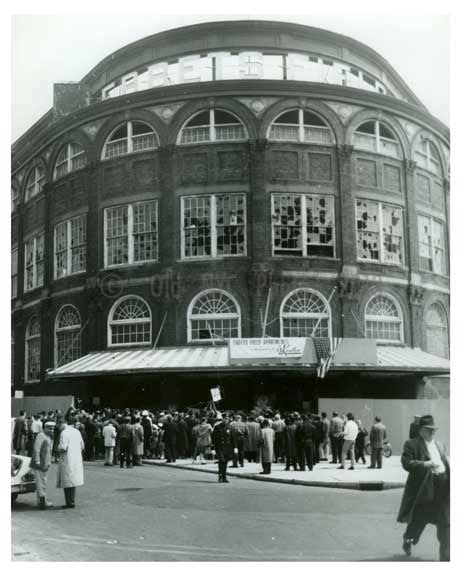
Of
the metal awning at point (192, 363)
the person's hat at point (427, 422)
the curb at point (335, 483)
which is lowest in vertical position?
the curb at point (335, 483)

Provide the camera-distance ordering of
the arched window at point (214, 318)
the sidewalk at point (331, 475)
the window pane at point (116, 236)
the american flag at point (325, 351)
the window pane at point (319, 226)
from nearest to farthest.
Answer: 1. the sidewalk at point (331, 475)
2. the american flag at point (325, 351)
3. the window pane at point (116, 236)
4. the window pane at point (319, 226)
5. the arched window at point (214, 318)

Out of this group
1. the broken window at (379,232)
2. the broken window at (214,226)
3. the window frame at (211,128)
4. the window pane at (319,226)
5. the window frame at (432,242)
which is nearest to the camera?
the window frame at (432,242)

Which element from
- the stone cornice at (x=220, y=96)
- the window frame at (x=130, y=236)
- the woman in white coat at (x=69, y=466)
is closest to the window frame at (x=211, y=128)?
the stone cornice at (x=220, y=96)

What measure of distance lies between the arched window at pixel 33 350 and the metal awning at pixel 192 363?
438 mm

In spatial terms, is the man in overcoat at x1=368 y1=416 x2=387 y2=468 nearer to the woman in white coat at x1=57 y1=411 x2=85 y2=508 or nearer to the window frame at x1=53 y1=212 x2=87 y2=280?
the woman in white coat at x1=57 y1=411 x2=85 y2=508

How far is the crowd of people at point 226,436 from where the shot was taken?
21.0m

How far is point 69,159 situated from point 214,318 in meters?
6.84

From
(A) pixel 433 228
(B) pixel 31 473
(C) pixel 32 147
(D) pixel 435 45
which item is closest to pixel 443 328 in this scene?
(A) pixel 433 228

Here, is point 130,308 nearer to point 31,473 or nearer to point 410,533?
point 31,473

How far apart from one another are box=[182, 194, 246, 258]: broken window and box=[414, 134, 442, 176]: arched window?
19.1 feet

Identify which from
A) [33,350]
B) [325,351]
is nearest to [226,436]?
[325,351]

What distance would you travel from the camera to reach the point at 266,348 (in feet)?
74.6

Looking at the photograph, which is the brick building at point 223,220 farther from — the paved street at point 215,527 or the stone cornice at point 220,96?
the paved street at point 215,527

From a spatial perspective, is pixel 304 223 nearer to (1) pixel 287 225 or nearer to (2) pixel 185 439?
(1) pixel 287 225
